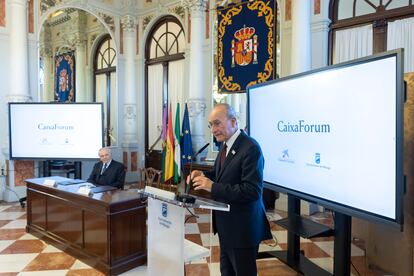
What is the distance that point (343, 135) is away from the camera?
2031mm

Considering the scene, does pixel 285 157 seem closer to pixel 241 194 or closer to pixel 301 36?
pixel 241 194

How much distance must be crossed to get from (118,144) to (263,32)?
419 cm

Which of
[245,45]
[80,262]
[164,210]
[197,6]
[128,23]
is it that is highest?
[128,23]

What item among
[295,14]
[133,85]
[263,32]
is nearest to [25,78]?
[133,85]

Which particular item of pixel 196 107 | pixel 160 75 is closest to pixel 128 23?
pixel 160 75

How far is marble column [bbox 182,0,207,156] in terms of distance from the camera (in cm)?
598

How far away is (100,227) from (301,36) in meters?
3.73

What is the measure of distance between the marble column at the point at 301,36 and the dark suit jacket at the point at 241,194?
3.11 meters

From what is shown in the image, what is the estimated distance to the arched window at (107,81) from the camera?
26.3ft

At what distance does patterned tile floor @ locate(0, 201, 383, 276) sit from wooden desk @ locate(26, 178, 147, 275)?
10cm

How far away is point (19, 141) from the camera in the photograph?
534 centimetres

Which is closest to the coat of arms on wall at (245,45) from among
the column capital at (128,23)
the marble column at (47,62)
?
the column capital at (128,23)

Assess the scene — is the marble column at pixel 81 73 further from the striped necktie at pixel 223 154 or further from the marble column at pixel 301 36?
the striped necktie at pixel 223 154

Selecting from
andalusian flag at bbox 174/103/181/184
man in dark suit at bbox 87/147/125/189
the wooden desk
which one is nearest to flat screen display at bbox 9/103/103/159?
man in dark suit at bbox 87/147/125/189
